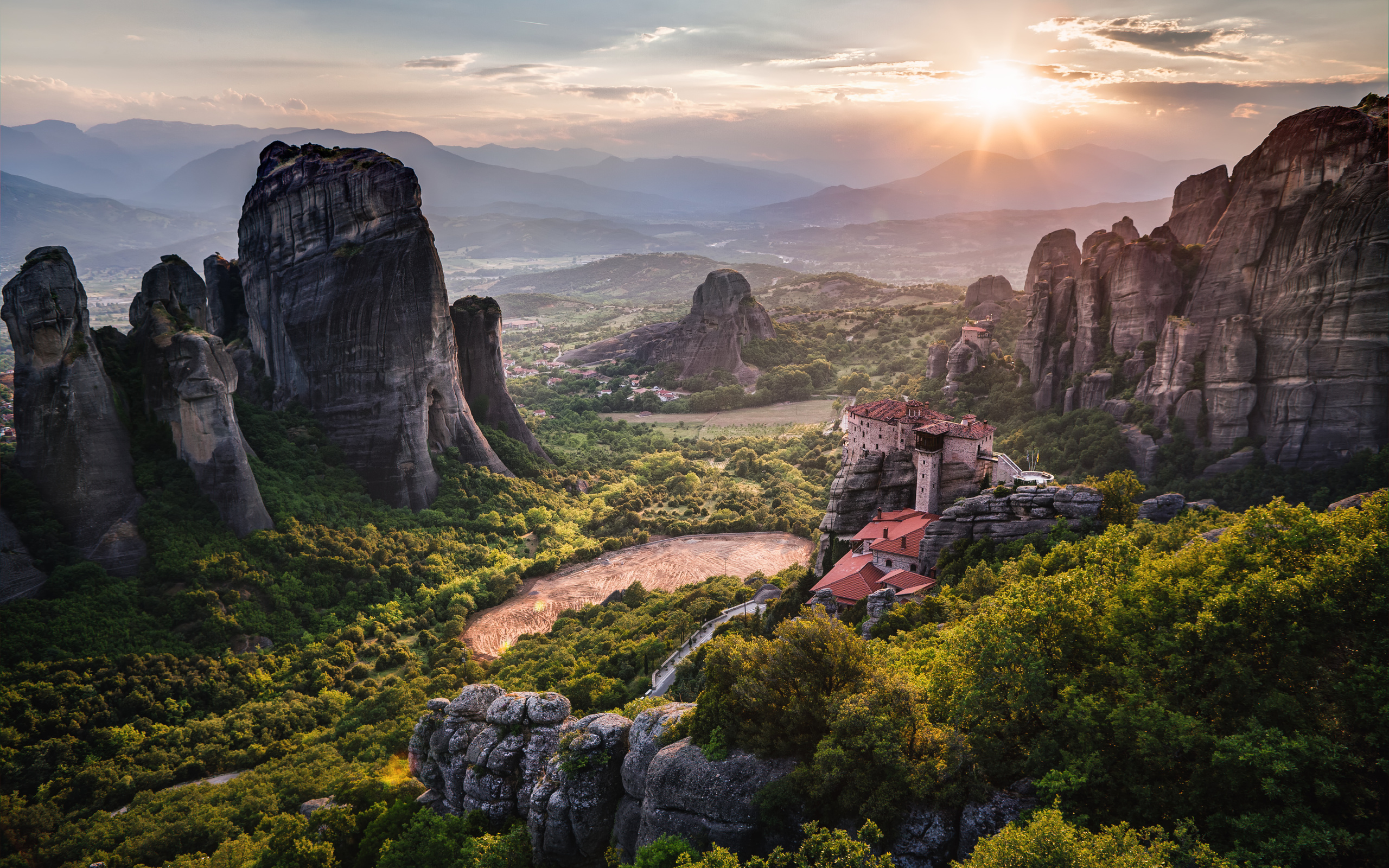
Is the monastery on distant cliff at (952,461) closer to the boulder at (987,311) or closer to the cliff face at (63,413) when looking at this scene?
the cliff face at (63,413)

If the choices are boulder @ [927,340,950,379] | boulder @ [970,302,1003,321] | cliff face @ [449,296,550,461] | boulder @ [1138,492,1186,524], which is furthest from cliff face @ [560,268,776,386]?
boulder @ [1138,492,1186,524]

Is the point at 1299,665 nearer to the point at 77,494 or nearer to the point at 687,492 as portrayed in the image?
the point at 77,494

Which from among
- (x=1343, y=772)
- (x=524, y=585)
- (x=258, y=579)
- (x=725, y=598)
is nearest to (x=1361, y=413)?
(x=725, y=598)

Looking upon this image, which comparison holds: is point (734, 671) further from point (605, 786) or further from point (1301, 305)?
point (1301, 305)

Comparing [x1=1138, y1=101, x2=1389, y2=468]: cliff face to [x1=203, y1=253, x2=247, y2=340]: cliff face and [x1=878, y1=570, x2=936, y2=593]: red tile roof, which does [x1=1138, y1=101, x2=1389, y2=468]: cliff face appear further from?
[x1=203, y1=253, x2=247, y2=340]: cliff face

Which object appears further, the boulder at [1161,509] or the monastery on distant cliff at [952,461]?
the monastery on distant cliff at [952,461]

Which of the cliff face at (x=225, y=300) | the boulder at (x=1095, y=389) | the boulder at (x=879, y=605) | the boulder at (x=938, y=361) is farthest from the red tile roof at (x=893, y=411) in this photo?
the cliff face at (x=225, y=300)

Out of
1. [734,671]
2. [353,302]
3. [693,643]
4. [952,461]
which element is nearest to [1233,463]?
[952,461]
